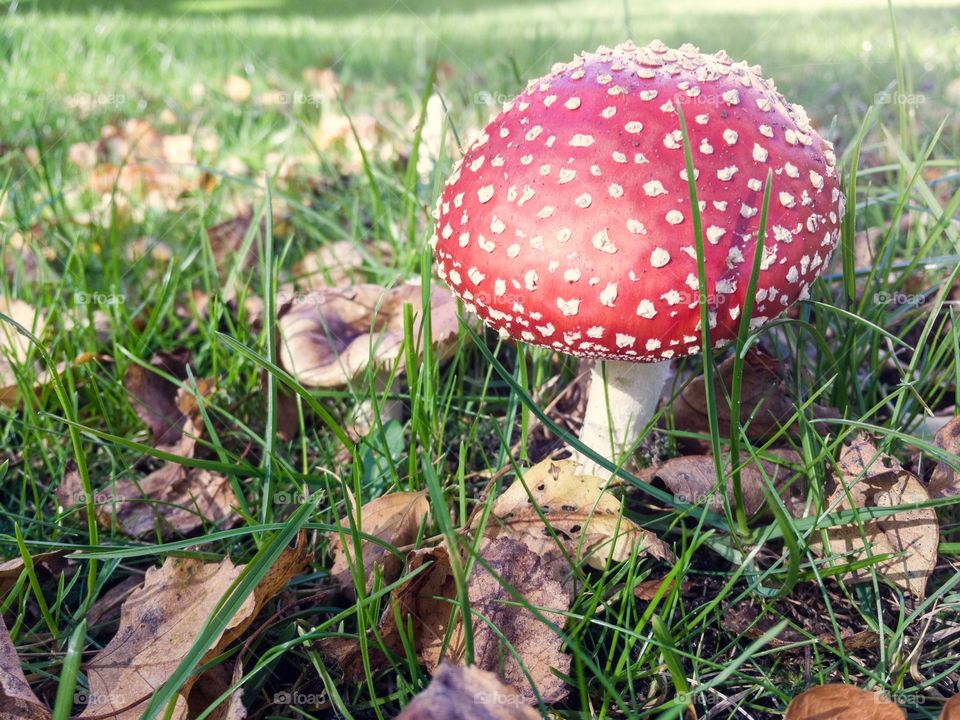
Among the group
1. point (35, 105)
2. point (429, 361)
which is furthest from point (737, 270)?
point (35, 105)

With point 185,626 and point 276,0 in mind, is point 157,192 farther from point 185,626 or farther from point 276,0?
point 276,0

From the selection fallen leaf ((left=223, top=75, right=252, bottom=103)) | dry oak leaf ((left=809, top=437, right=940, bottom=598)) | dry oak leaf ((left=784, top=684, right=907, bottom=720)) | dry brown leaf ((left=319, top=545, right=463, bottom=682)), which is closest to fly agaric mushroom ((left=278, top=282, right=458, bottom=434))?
dry brown leaf ((left=319, top=545, right=463, bottom=682))

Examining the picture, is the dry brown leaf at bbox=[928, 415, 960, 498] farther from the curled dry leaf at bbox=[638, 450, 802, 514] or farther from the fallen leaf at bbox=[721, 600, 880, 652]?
the fallen leaf at bbox=[721, 600, 880, 652]

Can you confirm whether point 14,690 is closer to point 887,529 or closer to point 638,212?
point 638,212

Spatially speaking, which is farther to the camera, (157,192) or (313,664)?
(157,192)

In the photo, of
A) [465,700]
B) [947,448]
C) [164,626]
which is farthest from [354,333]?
[947,448]

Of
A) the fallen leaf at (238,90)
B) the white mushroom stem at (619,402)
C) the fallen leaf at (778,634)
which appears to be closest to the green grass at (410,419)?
the fallen leaf at (778,634)
